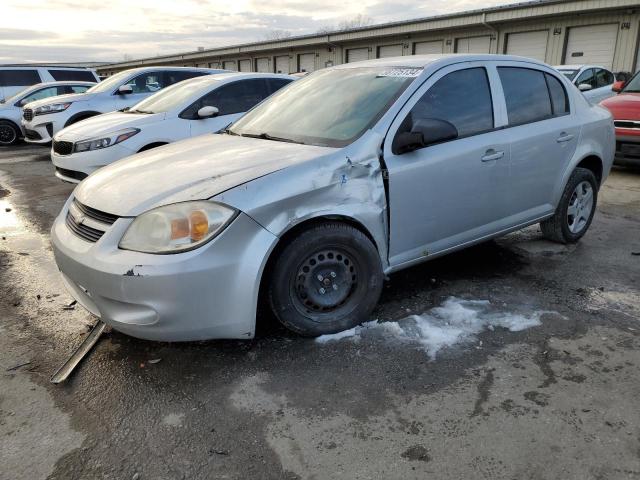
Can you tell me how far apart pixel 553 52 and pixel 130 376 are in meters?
19.1

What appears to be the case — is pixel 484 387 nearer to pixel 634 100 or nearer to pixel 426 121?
pixel 426 121

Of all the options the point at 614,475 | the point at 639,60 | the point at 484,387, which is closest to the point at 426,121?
the point at 484,387

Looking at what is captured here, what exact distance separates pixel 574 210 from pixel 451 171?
2025 millimetres

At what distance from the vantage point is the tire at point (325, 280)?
295 centimetres

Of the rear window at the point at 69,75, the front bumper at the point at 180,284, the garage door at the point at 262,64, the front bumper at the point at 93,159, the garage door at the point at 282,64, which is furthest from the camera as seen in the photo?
the garage door at the point at 262,64

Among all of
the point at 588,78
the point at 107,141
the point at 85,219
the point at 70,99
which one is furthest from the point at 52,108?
the point at 588,78

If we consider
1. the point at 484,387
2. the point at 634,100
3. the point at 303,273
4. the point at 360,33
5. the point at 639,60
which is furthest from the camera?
the point at 360,33

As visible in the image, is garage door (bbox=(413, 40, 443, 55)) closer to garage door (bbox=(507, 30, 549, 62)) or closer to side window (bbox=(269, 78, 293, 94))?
garage door (bbox=(507, 30, 549, 62))

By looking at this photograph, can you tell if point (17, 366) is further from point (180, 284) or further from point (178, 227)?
point (178, 227)

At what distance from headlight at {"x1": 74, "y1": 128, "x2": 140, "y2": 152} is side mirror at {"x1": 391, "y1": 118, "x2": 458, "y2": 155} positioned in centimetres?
453

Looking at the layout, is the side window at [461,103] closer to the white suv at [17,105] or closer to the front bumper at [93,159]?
the front bumper at [93,159]

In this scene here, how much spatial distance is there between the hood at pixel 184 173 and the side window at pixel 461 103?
2.74 feet

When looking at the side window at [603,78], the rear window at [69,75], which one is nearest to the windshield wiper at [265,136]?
the side window at [603,78]

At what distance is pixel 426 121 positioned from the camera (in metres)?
3.31
